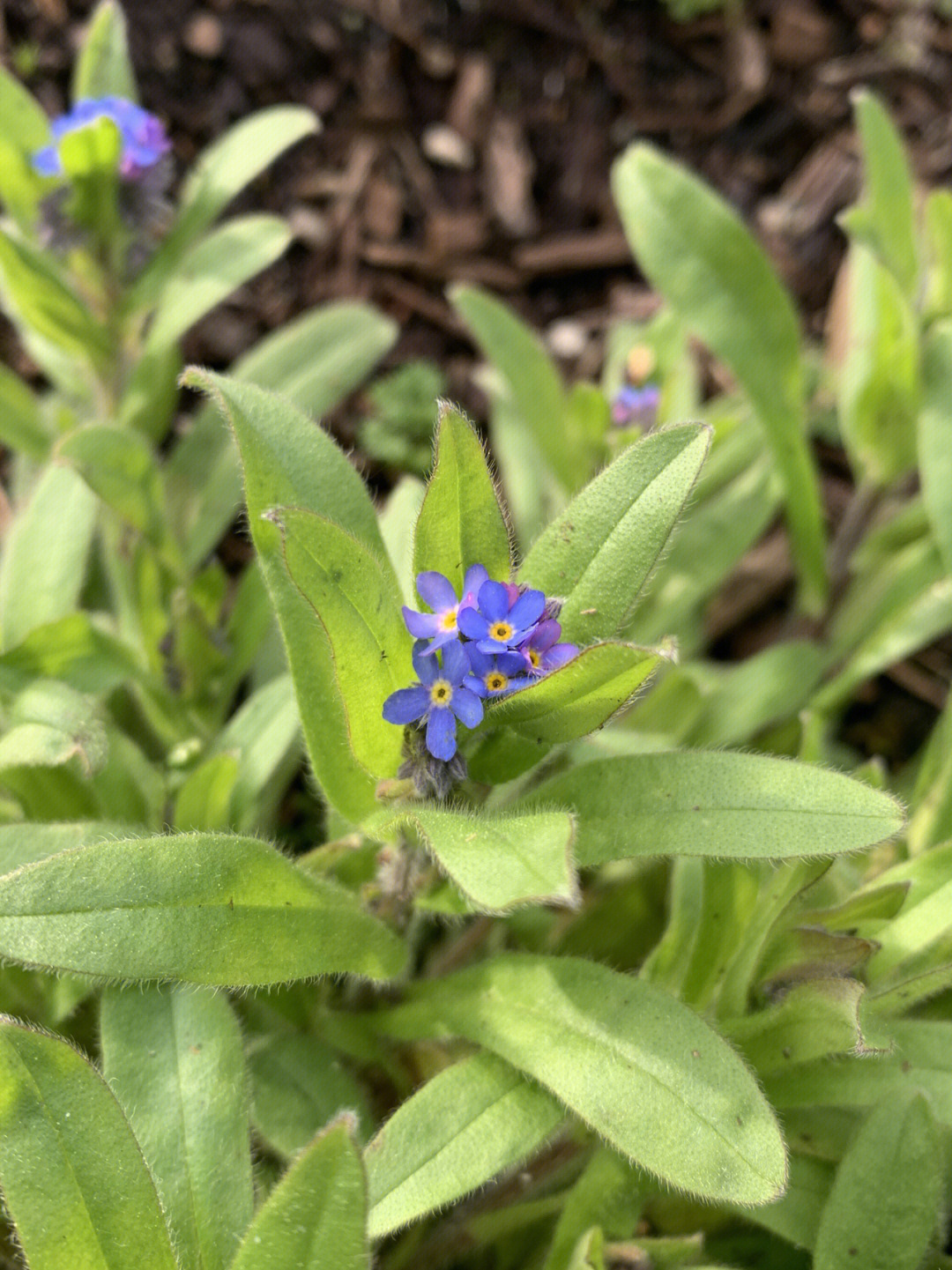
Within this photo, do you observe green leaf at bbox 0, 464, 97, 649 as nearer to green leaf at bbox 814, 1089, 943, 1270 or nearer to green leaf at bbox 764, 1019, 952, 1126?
green leaf at bbox 764, 1019, 952, 1126

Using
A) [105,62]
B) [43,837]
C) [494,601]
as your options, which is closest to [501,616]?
[494,601]

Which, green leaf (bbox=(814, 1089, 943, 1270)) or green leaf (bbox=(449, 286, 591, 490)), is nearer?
green leaf (bbox=(814, 1089, 943, 1270))

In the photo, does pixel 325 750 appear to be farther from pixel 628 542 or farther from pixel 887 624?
pixel 887 624

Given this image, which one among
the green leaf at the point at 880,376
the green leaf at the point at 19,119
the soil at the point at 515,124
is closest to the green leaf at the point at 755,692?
the green leaf at the point at 880,376

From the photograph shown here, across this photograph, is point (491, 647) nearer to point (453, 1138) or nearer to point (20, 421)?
point (453, 1138)

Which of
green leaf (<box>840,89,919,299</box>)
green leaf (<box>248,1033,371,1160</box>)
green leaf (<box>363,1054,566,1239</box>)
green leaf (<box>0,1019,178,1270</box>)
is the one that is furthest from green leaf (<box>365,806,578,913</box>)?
green leaf (<box>840,89,919,299</box>)

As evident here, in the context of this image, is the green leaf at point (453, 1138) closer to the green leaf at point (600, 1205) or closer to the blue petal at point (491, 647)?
the green leaf at point (600, 1205)
